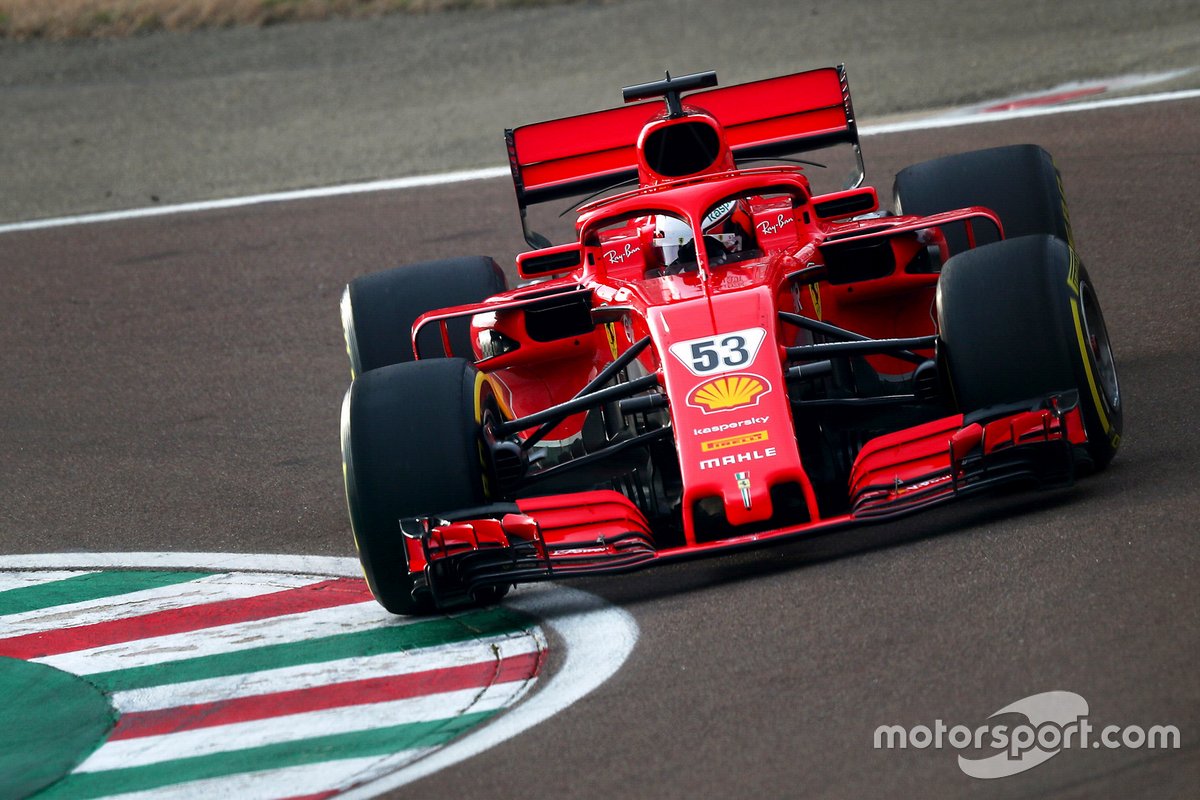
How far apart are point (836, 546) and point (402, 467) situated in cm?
159

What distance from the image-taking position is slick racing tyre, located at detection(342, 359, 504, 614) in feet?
19.8

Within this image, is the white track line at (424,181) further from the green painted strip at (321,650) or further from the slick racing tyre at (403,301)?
the green painted strip at (321,650)

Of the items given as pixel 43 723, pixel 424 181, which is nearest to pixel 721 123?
pixel 43 723

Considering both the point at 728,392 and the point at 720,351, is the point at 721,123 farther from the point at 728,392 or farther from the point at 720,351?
the point at 728,392

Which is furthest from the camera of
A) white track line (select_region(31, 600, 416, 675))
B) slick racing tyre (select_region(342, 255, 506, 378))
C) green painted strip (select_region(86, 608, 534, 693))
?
slick racing tyre (select_region(342, 255, 506, 378))

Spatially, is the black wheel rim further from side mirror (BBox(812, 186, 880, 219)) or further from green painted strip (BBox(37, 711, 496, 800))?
green painted strip (BBox(37, 711, 496, 800))

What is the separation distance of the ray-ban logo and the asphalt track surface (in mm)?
50

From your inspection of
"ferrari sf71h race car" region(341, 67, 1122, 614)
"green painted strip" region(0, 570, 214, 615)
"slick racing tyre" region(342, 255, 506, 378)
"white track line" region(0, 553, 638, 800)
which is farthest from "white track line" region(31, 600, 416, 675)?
"slick racing tyre" region(342, 255, 506, 378)

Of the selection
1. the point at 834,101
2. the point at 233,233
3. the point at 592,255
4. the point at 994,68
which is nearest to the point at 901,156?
the point at 994,68

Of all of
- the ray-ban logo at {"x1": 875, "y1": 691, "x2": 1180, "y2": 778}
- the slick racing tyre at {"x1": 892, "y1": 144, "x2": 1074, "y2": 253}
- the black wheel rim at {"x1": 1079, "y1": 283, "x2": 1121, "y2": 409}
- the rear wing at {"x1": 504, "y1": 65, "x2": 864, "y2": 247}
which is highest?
the rear wing at {"x1": 504, "y1": 65, "x2": 864, "y2": 247}

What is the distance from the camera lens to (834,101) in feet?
28.7

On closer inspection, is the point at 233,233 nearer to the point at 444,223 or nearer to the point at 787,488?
the point at 444,223

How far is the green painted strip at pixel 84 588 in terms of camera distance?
23.5 ft

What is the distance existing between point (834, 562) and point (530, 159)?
3.44 meters
